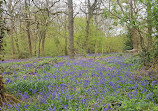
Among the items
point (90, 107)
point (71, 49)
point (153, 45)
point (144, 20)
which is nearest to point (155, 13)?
point (144, 20)

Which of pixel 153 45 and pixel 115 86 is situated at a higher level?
pixel 153 45

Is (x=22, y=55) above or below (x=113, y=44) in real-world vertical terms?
below

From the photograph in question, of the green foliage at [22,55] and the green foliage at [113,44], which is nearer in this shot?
the green foliage at [22,55]

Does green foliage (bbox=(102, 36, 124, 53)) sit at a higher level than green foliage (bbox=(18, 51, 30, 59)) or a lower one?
higher

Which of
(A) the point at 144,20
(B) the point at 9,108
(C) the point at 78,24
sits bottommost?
(B) the point at 9,108

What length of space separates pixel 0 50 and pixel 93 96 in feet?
9.87

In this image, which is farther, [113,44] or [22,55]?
[113,44]

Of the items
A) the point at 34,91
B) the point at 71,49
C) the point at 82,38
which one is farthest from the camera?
the point at 82,38

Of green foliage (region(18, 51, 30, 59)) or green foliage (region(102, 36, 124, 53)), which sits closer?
green foliage (region(18, 51, 30, 59))

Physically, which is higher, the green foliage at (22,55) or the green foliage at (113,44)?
the green foliage at (113,44)

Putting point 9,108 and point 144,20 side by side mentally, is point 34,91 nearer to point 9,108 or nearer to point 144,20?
point 9,108

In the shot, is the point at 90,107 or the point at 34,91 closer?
the point at 90,107

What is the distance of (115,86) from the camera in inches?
170

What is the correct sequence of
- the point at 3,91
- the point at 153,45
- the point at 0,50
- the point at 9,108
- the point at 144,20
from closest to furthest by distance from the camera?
the point at 9,108
the point at 3,91
the point at 0,50
the point at 144,20
the point at 153,45
